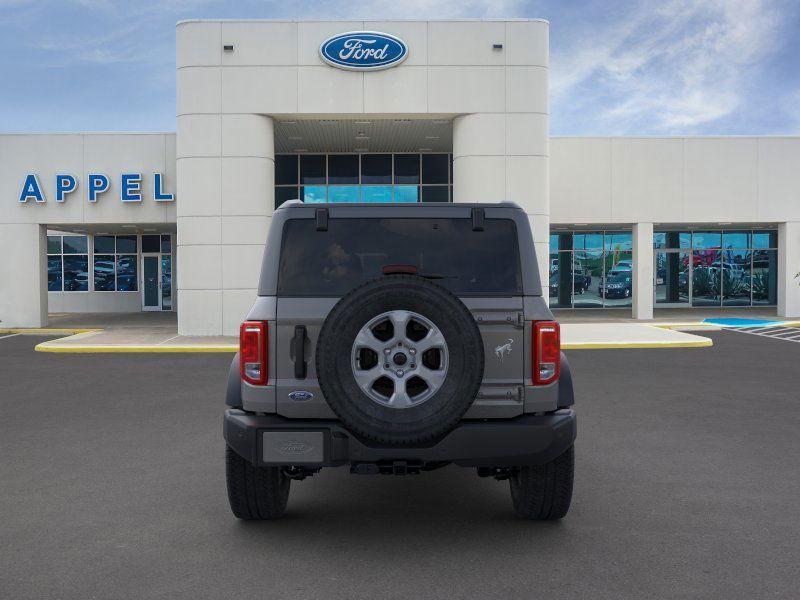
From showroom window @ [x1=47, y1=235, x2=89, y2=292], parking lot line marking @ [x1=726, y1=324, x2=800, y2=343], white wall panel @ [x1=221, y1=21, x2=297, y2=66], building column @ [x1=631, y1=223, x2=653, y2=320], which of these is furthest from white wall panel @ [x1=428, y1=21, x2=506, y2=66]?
showroom window @ [x1=47, y1=235, x2=89, y2=292]

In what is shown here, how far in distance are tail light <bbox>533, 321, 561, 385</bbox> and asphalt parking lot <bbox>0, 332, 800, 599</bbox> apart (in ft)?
3.41

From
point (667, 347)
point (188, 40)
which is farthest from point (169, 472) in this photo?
point (188, 40)

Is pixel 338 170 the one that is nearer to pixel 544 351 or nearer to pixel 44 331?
pixel 44 331

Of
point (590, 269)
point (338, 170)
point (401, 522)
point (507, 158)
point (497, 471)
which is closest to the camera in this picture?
point (497, 471)

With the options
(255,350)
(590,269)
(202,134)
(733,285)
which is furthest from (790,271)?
(255,350)

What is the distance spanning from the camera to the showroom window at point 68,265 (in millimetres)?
30156

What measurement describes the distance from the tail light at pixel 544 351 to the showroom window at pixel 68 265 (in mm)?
29795

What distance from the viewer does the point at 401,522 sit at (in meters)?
4.66

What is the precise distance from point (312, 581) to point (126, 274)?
29044 millimetres

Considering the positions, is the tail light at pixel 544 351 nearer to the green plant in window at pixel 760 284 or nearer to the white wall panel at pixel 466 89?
the white wall panel at pixel 466 89

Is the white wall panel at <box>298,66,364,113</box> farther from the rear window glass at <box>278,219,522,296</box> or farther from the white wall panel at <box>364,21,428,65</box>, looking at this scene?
the rear window glass at <box>278,219,522,296</box>

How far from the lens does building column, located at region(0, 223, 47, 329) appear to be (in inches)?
858

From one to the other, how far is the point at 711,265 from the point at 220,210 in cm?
2259

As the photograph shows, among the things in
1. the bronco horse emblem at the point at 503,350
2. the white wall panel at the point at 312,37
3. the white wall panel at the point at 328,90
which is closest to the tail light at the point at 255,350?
the bronco horse emblem at the point at 503,350
